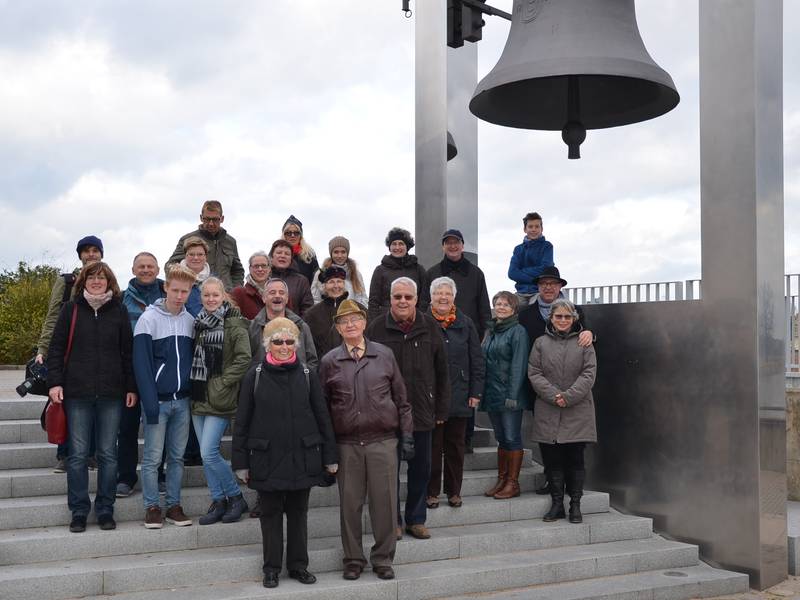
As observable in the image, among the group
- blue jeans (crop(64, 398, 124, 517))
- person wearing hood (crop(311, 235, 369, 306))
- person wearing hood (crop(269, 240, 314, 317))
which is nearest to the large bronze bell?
person wearing hood (crop(311, 235, 369, 306))

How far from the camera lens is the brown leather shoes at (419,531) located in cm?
632

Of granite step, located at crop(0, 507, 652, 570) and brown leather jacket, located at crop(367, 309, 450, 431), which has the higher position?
brown leather jacket, located at crop(367, 309, 450, 431)

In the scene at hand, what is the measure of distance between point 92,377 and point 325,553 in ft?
6.16

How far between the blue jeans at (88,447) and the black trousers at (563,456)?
3.23 m

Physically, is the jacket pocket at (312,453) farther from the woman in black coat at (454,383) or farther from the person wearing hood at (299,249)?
the person wearing hood at (299,249)

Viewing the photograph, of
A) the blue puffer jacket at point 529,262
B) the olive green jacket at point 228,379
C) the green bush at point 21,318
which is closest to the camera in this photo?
the olive green jacket at point 228,379

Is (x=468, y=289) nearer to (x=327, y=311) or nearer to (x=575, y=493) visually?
(x=327, y=311)

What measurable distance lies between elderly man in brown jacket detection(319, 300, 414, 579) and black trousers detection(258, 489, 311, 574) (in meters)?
0.29

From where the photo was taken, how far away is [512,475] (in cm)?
730

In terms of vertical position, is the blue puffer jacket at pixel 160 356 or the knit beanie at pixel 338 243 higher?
the knit beanie at pixel 338 243

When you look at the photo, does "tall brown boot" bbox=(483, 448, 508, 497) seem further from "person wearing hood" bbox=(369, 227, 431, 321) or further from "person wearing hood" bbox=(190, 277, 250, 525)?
"person wearing hood" bbox=(190, 277, 250, 525)

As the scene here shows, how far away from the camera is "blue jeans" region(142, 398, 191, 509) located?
590 centimetres

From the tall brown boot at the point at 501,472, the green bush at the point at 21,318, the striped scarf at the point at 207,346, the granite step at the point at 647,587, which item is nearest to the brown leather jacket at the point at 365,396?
the striped scarf at the point at 207,346

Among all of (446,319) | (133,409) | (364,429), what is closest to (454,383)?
(446,319)
